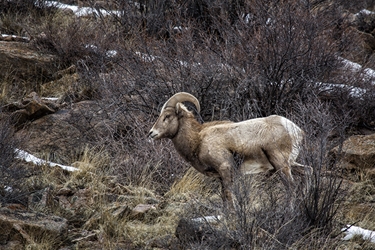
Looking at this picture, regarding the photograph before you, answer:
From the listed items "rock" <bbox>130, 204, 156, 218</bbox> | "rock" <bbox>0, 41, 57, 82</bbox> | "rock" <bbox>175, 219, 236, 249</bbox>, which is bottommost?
"rock" <bbox>0, 41, 57, 82</bbox>

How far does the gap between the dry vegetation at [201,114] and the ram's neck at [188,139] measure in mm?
560

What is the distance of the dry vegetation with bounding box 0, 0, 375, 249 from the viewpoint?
697 cm

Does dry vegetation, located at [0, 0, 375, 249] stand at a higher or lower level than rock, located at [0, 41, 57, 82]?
higher

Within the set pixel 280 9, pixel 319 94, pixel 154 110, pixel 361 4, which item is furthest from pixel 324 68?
pixel 361 4

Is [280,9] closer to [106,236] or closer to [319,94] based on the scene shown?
[319,94]

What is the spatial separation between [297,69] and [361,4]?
759 centimetres

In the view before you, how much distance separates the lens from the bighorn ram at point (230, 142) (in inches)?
308

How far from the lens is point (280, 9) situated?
38.3ft

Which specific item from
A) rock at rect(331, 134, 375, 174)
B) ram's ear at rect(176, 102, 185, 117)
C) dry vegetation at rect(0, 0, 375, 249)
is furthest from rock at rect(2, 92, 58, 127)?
rock at rect(331, 134, 375, 174)

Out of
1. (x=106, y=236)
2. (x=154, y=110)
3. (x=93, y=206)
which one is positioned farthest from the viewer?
(x=154, y=110)

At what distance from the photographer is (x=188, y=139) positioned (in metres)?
8.23

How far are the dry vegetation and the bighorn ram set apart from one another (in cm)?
28

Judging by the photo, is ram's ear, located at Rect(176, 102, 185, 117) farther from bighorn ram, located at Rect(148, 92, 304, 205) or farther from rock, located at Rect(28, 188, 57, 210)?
rock, located at Rect(28, 188, 57, 210)

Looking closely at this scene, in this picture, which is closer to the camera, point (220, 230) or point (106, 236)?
point (220, 230)
